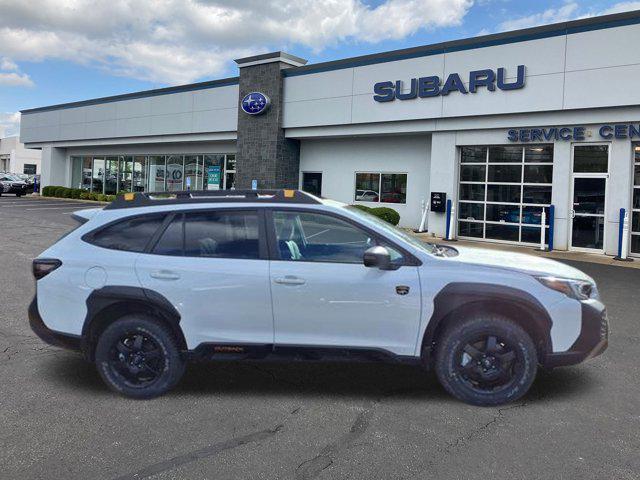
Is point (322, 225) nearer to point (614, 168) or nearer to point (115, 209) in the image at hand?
point (115, 209)

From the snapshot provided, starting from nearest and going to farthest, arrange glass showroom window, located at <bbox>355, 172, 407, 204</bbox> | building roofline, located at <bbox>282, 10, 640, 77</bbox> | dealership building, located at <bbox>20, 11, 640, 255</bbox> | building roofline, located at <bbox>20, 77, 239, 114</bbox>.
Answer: building roofline, located at <bbox>282, 10, 640, 77</bbox> → dealership building, located at <bbox>20, 11, 640, 255</bbox> → glass showroom window, located at <bbox>355, 172, 407, 204</bbox> → building roofline, located at <bbox>20, 77, 239, 114</bbox>

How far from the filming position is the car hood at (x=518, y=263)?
4.39 metres

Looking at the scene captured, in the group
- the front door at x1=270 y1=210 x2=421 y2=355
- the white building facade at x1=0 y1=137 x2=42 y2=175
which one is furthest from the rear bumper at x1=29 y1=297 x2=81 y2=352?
the white building facade at x1=0 y1=137 x2=42 y2=175

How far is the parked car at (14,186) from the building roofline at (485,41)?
2516 centimetres

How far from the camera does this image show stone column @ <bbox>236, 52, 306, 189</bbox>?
73.2 ft

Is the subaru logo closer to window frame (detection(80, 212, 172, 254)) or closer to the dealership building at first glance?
the dealership building

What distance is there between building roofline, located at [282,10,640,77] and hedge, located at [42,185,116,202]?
646 inches

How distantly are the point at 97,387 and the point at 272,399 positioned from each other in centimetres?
151

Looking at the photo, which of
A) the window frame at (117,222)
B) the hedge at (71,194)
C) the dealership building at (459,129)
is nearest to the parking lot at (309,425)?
the window frame at (117,222)

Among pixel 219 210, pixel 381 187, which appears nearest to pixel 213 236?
pixel 219 210

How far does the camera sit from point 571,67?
49.5ft

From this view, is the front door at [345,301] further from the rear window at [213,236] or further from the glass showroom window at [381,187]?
the glass showroom window at [381,187]

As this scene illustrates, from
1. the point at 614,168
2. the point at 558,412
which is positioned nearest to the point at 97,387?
Answer: the point at 558,412

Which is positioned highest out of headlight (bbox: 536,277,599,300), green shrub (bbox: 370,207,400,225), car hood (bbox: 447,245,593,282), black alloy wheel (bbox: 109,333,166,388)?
green shrub (bbox: 370,207,400,225)
